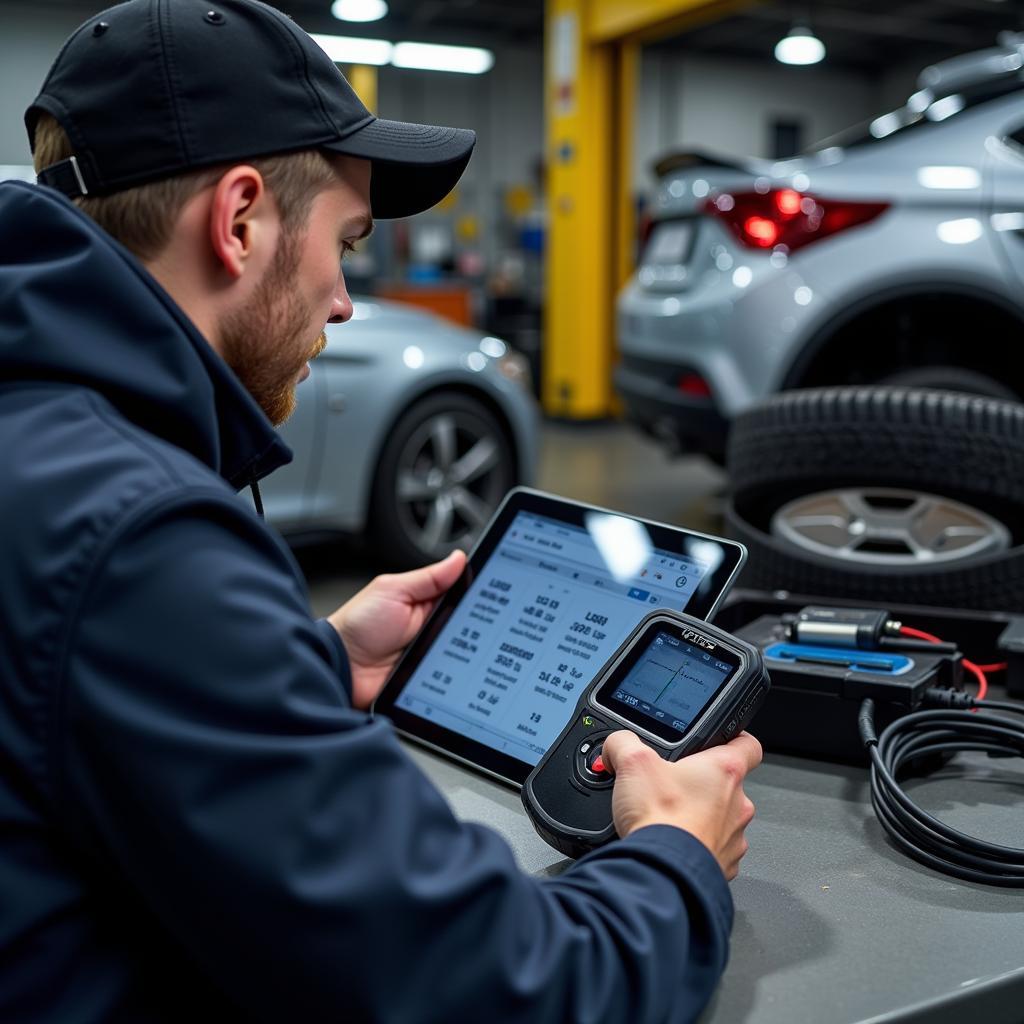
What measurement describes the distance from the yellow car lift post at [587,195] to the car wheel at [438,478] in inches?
195

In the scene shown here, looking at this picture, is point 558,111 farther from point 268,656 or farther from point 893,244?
point 268,656

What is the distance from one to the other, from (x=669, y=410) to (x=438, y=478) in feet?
2.55

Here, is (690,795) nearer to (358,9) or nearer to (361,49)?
(358,9)

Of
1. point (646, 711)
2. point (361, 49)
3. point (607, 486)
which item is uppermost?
point (646, 711)

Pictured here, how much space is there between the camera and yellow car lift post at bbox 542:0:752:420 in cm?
878

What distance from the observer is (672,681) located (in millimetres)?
887

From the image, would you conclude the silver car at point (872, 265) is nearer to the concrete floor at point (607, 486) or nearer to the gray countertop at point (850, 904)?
Answer: the concrete floor at point (607, 486)

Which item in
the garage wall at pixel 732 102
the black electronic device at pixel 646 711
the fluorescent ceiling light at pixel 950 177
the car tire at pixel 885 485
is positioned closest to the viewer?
the black electronic device at pixel 646 711

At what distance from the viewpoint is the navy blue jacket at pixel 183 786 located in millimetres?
568

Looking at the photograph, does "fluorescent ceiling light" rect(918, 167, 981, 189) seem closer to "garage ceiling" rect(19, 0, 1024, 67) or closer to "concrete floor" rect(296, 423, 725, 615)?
"concrete floor" rect(296, 423, 725, 615)

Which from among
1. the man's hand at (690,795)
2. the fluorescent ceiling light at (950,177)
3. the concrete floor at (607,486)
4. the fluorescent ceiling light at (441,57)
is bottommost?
the concrete floor at (607,486)

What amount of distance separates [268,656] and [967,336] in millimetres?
3302

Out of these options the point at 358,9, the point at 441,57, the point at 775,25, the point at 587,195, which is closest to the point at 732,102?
the point at 775,25

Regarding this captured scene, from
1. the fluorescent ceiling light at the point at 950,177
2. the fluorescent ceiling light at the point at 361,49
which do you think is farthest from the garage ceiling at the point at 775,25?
the fluorescent ceiling light at the point at 950,177
